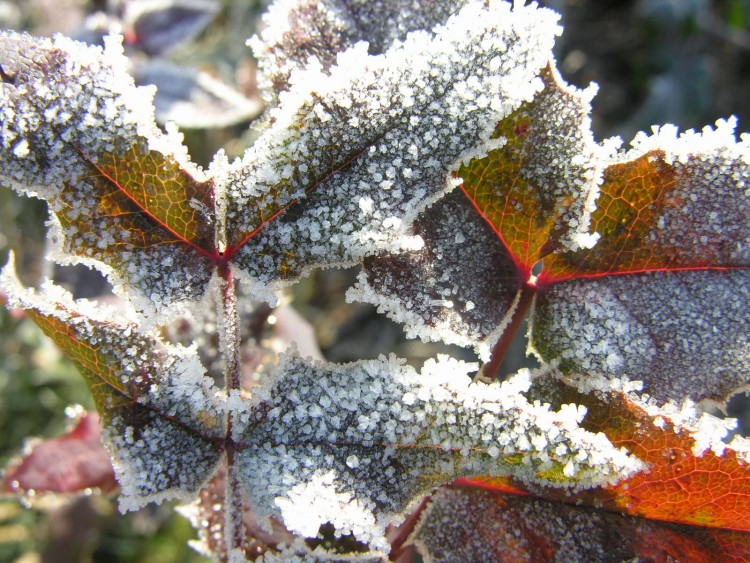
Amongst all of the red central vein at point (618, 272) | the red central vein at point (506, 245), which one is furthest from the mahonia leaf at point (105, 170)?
the red central vein at point (618, 272)

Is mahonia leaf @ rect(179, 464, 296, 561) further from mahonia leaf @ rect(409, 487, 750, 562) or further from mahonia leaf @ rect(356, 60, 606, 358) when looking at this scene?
mahonia leaf @ rect(356, 60, 606, 358)

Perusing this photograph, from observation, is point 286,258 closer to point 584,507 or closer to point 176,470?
point 176,470

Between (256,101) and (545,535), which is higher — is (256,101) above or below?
above

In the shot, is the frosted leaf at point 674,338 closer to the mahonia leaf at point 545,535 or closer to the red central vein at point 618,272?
the red central vein at point 618,272

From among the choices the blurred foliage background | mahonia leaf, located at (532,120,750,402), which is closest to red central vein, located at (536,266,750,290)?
mahonia leaf, located at (532,120,750,402)

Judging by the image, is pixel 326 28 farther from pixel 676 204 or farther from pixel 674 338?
pixel 674 338

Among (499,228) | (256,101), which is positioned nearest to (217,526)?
(499,228)
